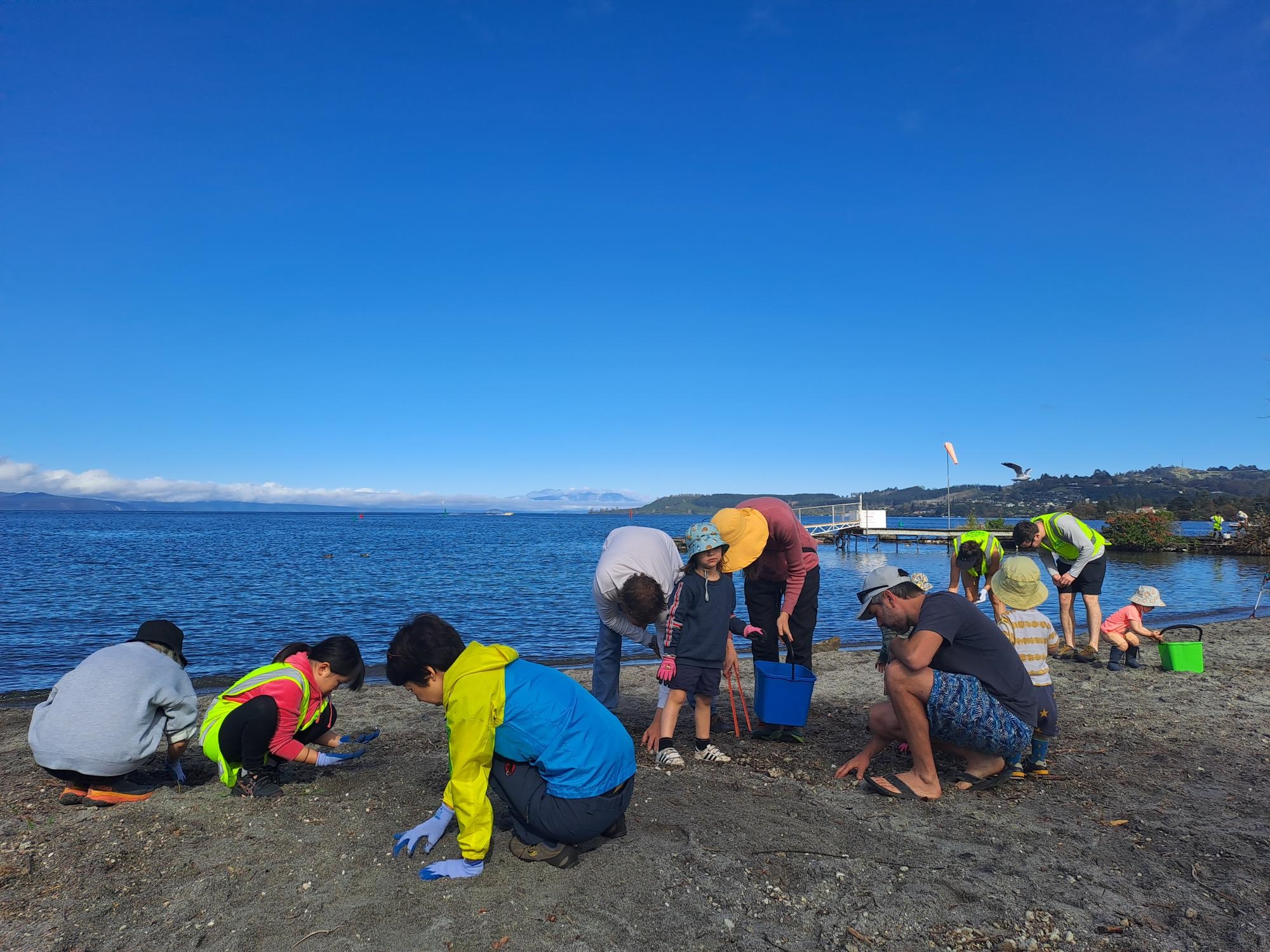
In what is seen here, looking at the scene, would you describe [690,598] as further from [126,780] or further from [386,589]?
[386,589]

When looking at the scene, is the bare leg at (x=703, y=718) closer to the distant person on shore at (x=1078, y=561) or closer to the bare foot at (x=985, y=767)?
the bare foot at (x=985, y=767)

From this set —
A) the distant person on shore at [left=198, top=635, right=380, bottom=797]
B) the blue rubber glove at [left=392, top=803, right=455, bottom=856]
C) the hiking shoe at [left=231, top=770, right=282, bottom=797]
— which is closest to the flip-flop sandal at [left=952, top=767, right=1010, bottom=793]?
the blue rubber glove at [left=392, top=803, right=455, bottom=856]

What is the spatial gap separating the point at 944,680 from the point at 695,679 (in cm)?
167

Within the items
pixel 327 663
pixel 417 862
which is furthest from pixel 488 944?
pixel 327 663

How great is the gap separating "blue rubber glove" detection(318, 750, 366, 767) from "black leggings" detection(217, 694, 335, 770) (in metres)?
0.50

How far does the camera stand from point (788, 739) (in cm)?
597

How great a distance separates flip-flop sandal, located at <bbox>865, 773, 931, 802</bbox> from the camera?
15.0 ft

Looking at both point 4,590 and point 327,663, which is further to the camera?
point 4,590

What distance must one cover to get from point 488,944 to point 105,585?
26169mm

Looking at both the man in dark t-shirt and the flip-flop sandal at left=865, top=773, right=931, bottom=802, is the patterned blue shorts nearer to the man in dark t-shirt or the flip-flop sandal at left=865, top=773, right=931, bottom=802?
the man in dark t-shirt

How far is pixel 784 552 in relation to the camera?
6.13 meters

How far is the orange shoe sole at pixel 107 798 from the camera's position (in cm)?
445

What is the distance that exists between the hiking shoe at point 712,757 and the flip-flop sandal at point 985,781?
60.0 inches

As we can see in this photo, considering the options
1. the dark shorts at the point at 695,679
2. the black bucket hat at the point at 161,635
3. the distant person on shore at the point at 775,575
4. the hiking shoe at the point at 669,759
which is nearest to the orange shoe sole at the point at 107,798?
the black bucket hat at the point at 161,635
